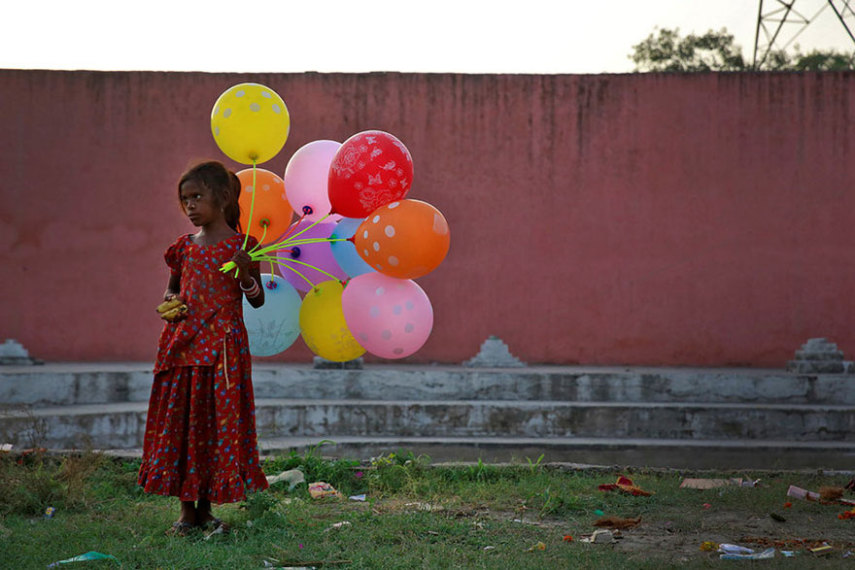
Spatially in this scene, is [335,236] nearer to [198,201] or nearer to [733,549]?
[198,201]

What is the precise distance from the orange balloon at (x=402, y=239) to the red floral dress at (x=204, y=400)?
1.88 feet

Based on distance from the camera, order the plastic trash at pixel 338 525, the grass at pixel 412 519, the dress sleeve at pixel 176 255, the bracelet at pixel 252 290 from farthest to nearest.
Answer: the plastic trash at pixel 338 525 < the dress sleeve at pixel 176 255 < the bracelet at pixel 252 290 < the grass at pixel 412 519

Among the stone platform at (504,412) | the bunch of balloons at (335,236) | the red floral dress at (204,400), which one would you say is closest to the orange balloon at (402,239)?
the bunch of balloons at (335,236)

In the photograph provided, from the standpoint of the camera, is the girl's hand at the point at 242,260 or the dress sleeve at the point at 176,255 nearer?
the girl's hand at the point at 242,260

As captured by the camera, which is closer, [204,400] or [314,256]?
[204,400]

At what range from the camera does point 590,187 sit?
9.34 metres

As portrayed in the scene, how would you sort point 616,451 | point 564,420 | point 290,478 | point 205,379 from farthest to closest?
point 564,420, point 616,451, point 290,478, point 205,379

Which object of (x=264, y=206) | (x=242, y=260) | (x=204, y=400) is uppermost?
(x=264, y=206)

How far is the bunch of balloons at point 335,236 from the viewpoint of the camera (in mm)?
3844

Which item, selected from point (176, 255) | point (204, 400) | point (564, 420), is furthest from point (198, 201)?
point (564, 420)

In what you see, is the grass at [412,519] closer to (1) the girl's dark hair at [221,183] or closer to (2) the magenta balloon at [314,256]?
(2) the magenta balloon at [314,256]

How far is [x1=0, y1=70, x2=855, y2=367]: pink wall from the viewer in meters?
9.15

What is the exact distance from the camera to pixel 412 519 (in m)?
4.25

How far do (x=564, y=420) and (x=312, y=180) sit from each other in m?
3.86
